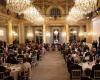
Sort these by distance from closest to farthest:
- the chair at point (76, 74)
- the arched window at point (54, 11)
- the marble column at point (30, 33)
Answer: the chair at point (76, 74)
the marble column at point (30, 33)
the arched window at point (54, 11)

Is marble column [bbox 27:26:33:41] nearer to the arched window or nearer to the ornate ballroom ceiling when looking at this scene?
the ornate ballroom ceiling

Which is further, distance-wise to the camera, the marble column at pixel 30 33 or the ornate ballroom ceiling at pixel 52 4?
the marble column at pixel 30 33

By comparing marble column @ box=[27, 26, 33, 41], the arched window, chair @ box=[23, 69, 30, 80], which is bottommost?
chair @ box=[23, 69, 30, 80]

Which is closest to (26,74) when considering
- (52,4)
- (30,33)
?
(30,33)

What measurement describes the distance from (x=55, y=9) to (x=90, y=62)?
33.8m

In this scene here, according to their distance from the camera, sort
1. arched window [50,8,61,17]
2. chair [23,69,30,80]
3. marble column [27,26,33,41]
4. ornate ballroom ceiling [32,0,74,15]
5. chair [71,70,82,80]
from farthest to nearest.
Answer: arched window [50,8,61,17] < marble column [27,26,33,41] < ornate ballroom ceiling [32,0,74,15] < chair [23,69,30,80] < chair [71,70,82,80]

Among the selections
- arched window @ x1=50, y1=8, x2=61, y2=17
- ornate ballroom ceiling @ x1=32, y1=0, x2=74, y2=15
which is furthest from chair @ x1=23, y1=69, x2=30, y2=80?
arched window @ x1=50, y1=8, x2=61, y2=17

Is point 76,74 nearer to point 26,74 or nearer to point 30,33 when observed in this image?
point 26,74

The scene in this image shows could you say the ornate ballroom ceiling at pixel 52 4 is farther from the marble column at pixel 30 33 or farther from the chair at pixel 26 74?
the chair at pixel 26 74

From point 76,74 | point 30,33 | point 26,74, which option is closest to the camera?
point 76,74

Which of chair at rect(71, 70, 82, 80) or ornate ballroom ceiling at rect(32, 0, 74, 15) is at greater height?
ornate ballroom ceiling at rect(32, 0, 74, 15)

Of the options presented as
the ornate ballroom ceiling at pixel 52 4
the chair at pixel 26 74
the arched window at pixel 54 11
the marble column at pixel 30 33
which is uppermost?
the ornate ballroom ceiling at pixel 52 4

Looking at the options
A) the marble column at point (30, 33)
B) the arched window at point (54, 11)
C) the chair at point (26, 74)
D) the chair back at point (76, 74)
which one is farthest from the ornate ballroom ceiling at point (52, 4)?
the chair back at point (76, 74)

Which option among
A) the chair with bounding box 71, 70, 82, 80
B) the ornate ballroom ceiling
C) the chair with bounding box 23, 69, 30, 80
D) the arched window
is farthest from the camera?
the arched window
